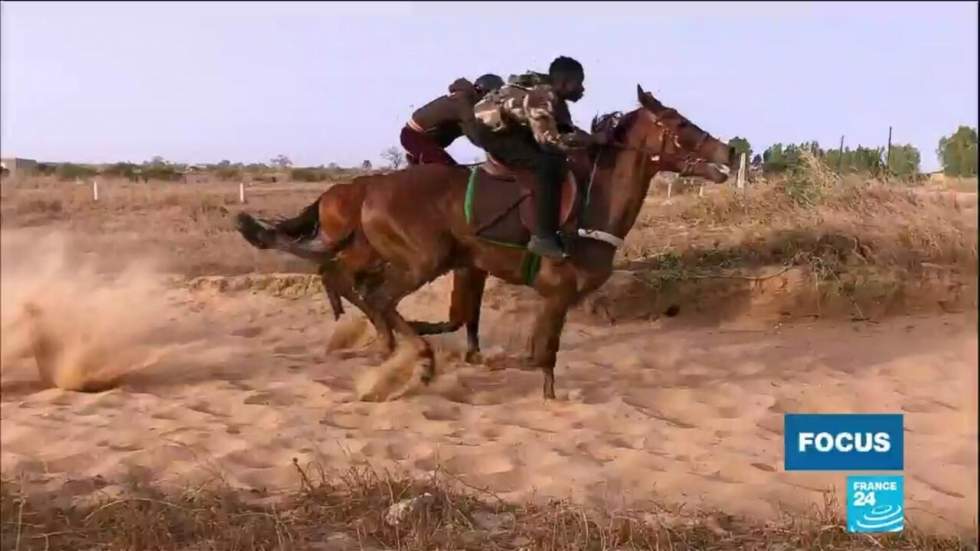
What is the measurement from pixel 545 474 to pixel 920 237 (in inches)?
273

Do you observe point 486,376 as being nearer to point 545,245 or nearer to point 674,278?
point 545,245

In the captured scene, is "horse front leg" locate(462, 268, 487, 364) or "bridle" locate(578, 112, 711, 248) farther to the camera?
"horse front leg" locate(462, 268, 487, 364)

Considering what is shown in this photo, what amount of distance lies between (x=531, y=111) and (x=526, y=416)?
1770 millimetres

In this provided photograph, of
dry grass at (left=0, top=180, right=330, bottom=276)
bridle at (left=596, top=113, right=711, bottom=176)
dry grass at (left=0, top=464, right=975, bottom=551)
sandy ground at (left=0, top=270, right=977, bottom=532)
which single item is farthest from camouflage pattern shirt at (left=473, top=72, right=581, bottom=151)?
dry grass at (left=0, top=180, right=330, bottom=276)

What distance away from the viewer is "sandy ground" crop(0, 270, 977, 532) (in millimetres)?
4012

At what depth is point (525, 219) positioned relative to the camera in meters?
5.68

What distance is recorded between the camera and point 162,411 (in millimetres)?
5035

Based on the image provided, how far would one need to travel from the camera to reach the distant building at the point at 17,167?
8.45ft

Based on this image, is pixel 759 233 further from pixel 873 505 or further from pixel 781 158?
pixel 873 505

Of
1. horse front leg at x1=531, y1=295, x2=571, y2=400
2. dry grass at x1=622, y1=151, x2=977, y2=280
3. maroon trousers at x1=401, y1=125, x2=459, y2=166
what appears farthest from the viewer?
dry grass at x1=622, y1=151, x2=977, y2=280

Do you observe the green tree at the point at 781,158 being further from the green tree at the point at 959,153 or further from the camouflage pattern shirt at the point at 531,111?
the green tree at the point at 959,153

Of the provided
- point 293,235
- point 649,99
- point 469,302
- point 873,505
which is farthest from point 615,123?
point 873,505

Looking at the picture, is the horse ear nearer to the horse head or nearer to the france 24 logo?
the horse head

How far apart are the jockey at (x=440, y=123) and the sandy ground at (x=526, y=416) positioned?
1500mm
